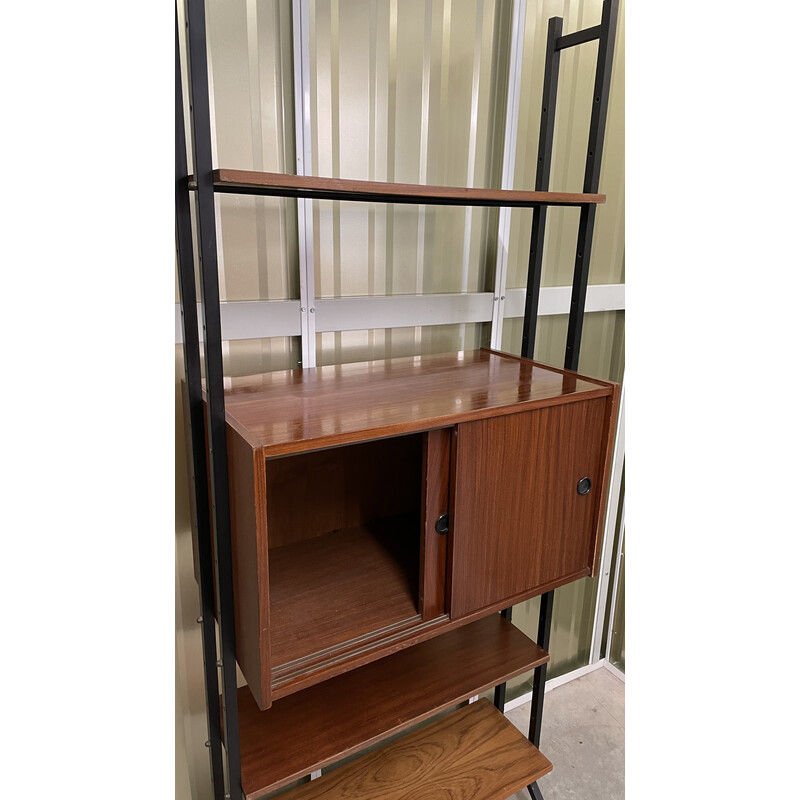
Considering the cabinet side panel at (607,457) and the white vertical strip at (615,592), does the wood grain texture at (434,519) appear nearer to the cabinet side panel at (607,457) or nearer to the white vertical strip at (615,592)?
the cabinet side panel at (607,457)

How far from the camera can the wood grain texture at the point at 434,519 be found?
1188mm

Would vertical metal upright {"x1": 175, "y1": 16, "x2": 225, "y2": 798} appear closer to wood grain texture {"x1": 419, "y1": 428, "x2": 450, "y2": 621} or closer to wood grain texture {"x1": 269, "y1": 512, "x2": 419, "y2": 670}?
wood grain texture {"x1": 269, "y1": 512, "x2": 419, "y2": 670}

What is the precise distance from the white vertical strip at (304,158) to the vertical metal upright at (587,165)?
0.59 meters

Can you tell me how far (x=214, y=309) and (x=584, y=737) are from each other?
6.79ft

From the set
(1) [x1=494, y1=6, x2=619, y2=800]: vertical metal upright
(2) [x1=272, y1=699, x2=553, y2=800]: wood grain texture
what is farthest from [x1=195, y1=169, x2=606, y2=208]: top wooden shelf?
(2) [x1=272, y1=699, x2=553, y2=800]: wood grain texture

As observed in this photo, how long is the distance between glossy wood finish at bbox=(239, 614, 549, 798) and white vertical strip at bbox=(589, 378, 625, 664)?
2.64ft

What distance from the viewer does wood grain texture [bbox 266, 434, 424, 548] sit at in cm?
146

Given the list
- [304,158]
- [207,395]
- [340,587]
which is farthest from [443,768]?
[304,158]

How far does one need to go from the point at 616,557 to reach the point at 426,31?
6.48ft

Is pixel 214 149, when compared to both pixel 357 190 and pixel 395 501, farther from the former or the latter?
pixel 395 501

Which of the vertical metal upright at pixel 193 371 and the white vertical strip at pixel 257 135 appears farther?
the white vertical strip at pixel 257 135

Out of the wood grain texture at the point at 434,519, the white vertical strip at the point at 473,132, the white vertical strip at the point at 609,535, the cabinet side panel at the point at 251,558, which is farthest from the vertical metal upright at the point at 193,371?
the white vertical strip at the point at 609,535

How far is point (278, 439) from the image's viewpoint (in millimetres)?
978

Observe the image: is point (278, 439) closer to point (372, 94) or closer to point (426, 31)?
point (372, 94)
